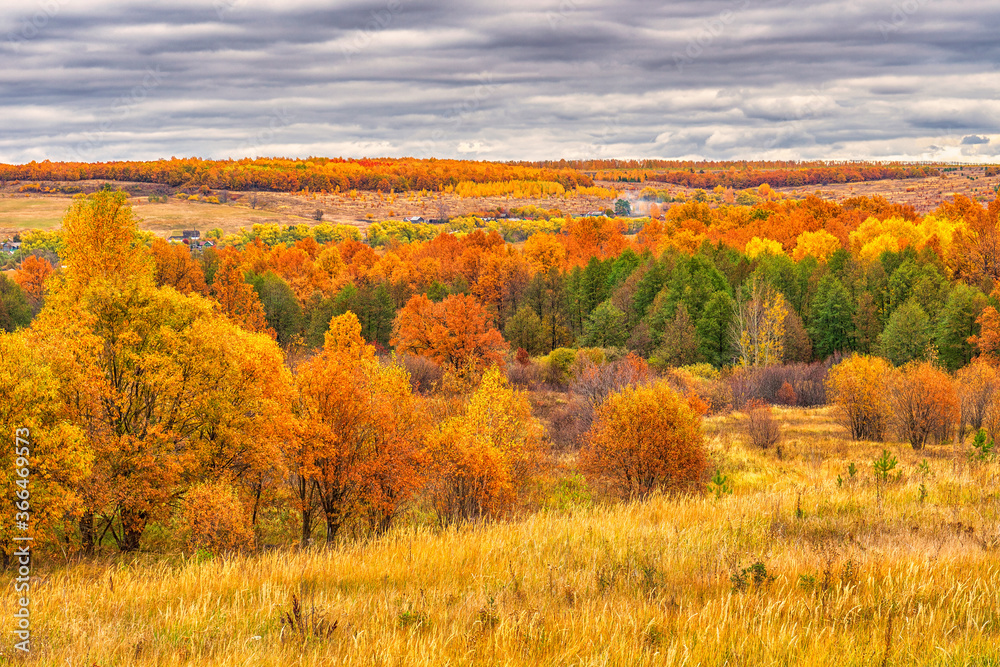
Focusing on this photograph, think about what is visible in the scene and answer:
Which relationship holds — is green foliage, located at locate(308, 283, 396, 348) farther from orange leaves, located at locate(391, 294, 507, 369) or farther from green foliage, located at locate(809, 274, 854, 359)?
green foliage, located at locate(809, 274, 854, 359)

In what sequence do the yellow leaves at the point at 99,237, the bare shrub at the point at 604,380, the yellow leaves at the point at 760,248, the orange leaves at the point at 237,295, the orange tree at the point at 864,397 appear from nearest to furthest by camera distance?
the yellow leaves at the point at 99,237 < the orange tree at the point at 864,397 < the bare shrub at the point at 604,380 < the orange leaves at the point at 237,295 < the yellow leaves at the point at 760,248

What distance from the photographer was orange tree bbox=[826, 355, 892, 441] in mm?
50500

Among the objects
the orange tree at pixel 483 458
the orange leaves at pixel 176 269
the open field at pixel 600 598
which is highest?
the orange leaves at pixel 176 269

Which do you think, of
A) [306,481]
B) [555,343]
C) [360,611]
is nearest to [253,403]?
[306,481]

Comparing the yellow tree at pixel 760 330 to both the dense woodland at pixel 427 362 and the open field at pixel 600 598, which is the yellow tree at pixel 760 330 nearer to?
the dense woodland at pixel 427 362

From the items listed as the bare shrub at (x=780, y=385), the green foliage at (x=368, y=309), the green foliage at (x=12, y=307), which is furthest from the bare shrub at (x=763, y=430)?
the green foliage at (x=12, y=307)

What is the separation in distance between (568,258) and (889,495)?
11807cm

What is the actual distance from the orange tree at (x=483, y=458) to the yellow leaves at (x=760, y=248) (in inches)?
2652

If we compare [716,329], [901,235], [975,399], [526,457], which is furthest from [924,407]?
[901,235]

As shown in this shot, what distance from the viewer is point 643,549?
8695 mm

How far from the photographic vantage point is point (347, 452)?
33.0m

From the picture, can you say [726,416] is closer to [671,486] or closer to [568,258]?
[671,486]

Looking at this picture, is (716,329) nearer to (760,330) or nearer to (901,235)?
(760,330)

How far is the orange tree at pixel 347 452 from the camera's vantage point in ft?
105
